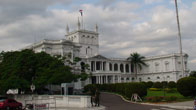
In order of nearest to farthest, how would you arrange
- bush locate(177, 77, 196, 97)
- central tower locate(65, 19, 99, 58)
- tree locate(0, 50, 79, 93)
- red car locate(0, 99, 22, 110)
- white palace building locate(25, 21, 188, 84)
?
red car locate(0, 99, 22, 110)
bush locate(177, 77, 196, 97)
tree locate(0, 50, 79, 93)
white palace building locate(25, 21, 188, 84)
central tower locate(65, 19, 99, 58)

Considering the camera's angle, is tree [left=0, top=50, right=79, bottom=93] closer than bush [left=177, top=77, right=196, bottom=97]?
No

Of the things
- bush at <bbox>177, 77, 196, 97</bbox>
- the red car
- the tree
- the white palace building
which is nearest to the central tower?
the white palace building

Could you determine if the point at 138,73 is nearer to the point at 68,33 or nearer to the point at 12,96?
the point at 68,33

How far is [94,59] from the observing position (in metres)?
85.1

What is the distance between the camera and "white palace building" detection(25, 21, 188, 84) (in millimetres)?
71000

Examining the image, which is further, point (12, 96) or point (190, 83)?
point (12, 96)

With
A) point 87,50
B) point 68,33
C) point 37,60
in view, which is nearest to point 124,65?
point 87,50

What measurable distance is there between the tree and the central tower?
43330 mm

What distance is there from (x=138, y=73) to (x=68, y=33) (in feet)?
125

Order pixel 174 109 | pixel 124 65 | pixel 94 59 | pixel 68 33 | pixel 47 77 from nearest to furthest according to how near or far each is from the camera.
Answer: pixel 174 109 < pixel 47 77 < pixel 94 59 < pixel 68 33 < pixel 124 65

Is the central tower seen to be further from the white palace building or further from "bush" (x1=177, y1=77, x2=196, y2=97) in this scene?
"bush" (x1=177, y1=77, x2=196, y2=97)

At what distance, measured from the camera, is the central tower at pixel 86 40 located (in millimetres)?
86875

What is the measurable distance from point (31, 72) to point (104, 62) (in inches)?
2110

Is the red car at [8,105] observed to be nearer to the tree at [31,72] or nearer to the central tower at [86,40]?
the tree at [31,72]
